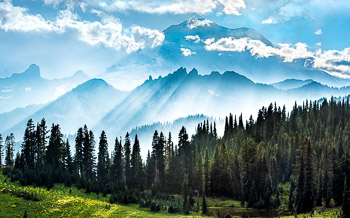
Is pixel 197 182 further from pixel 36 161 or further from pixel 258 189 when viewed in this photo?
pixel 36 161

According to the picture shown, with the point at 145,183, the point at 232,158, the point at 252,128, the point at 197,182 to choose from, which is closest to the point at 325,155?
the point at 232,158

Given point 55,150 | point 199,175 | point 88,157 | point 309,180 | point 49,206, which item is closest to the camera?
point 49,206

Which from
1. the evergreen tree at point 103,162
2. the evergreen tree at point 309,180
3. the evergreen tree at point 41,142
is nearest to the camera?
the evergreen tree at point 309,180

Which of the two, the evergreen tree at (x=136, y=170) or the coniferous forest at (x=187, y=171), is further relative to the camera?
the evergreen tree at (x=136, y=170)

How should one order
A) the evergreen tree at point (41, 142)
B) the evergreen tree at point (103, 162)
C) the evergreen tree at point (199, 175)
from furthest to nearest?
the evergreen tree at point (103, 162) → the evergreen tree at point (199, 175) → the evergreen tree at point (41, 142)

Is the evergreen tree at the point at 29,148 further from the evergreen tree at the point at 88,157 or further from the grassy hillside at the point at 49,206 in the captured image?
the grassy hillside at the point at 49,206

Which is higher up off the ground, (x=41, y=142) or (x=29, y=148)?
(x=41, y=142)

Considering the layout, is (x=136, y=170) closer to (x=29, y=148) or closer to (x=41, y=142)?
(x=41, y=142)

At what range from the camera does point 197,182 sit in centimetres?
9844

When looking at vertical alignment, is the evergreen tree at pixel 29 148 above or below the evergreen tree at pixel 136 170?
above

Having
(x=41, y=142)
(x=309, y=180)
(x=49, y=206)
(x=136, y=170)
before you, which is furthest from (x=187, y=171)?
(x=49, y=206)

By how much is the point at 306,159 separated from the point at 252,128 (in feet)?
303

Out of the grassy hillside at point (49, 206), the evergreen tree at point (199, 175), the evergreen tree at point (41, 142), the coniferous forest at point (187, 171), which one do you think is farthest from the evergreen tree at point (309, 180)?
the evergreen tree at point (41, 142)

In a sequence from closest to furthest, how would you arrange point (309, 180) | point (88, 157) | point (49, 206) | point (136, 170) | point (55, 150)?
1. point (49, 206)
2. point (309, 180)
3. point (55, 150)
4. point (88, 157)
5. point (136, 170)
